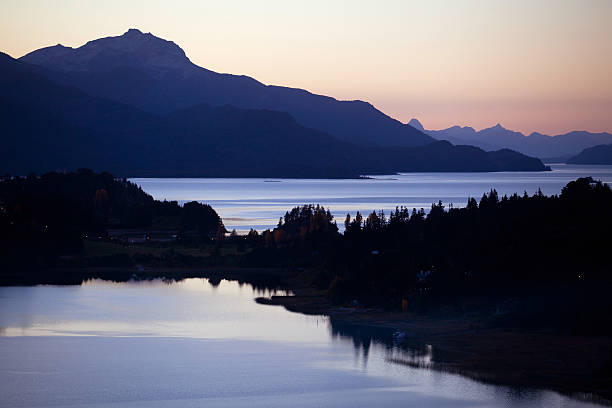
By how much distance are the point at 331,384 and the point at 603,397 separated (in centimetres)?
935

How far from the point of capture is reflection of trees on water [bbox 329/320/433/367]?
37041 mm

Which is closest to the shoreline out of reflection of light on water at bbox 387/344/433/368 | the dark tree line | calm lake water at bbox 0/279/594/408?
reflection of light on water at bbox 387/344/433/368

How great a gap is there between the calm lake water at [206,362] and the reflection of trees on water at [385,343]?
92 millimetres

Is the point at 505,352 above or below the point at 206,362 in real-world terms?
above

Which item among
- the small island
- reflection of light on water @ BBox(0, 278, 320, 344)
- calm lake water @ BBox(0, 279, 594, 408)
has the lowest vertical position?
calm lake water @ BBox(0, 279, 594, 408)

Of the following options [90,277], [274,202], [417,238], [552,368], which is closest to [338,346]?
[552,368]

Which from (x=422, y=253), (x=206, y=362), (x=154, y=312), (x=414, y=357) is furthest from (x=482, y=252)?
(x=206, y=362)

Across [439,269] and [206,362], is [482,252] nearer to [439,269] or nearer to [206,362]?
[439,269]

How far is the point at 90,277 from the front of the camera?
213 feet

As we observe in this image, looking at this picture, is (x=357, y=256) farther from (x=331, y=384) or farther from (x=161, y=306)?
(x=331, y=384)

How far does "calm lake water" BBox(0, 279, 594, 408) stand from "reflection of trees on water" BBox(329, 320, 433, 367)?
→ 3.6 inches

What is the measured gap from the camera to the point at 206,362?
3625cm

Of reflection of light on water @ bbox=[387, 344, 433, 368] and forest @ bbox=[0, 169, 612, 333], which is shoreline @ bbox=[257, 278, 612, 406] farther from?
forest @ bbox=[0, 169, 612, 333]

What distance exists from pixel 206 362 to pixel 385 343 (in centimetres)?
839
